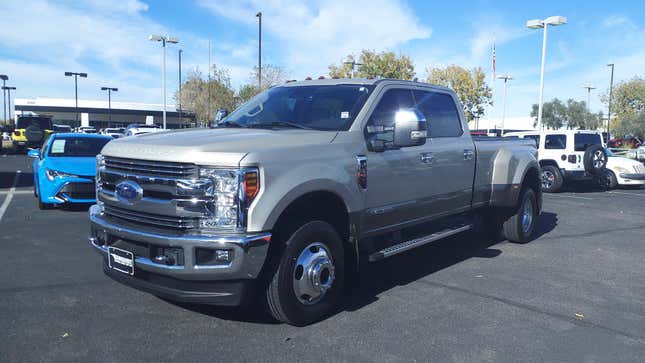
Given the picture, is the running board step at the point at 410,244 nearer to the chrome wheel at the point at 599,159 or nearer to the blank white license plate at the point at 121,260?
the blank white license plate at the point at 121,260

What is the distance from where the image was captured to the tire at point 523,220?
7.28 meters

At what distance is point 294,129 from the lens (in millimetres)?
4547

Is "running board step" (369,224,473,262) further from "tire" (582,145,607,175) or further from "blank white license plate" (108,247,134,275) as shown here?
"tire" (582,145,607,175)

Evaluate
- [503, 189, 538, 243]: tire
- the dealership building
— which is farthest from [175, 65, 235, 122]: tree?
[503, 189, 538, 243]: tire

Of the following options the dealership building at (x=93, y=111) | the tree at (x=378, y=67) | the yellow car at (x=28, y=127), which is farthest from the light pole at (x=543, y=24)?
the dealership building at (x=93, y=111)

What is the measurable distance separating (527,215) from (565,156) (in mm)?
8282

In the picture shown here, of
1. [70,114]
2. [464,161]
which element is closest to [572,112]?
[464,161]

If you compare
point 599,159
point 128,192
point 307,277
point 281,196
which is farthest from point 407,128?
point 599,159

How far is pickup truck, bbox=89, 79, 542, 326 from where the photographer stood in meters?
3.58

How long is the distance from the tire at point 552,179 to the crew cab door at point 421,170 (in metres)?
9.89

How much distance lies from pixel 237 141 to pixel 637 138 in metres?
55.9

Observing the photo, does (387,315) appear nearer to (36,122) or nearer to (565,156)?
(565,156)

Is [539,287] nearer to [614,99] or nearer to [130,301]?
[130,301]

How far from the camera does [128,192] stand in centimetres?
392
